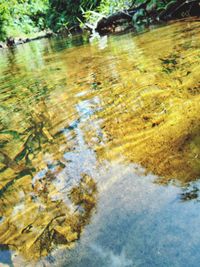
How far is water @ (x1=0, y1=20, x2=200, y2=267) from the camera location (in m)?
1.09

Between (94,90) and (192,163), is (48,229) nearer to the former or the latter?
(192,163)

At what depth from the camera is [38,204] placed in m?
1.47

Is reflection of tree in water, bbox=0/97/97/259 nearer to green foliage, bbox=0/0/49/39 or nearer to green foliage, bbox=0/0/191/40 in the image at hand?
green foliage, bbox=0/0/191/40

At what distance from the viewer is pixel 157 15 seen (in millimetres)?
10195

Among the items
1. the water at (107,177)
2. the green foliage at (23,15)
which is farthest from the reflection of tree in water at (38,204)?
the green foliage at (23,15)

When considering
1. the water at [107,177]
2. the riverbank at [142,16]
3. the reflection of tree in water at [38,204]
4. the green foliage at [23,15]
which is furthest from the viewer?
the green foliage at [23,15]

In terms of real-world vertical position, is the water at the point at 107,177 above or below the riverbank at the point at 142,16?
above

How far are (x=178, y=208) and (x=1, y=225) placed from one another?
2.79 feet

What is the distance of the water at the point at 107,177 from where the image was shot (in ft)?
3.56

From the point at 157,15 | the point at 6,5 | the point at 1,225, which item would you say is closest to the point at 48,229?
the point at 1,225

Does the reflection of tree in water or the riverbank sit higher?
the reflection of tree in water

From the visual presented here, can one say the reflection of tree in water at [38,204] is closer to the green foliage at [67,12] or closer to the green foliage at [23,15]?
the green foliage at [67,12]

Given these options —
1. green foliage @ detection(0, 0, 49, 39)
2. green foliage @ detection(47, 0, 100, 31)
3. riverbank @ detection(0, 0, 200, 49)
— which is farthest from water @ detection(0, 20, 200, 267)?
green foliage @ detection(0, 0, 49, 39)

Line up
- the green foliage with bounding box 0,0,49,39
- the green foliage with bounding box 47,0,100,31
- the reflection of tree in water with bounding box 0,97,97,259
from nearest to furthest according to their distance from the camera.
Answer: the reflection of tree in water with bounding box 0,97,97,259
the green foliage with bounding box 47,0,100,31
the green foliage with bounding box 0,0,49,39
